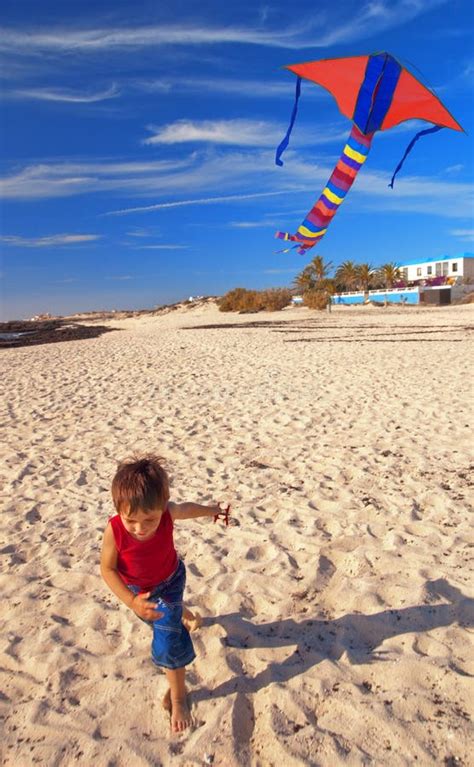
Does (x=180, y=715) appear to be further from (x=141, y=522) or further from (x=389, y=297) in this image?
(x=389, y=297)

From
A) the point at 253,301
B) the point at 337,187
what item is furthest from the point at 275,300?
the point at 337,187

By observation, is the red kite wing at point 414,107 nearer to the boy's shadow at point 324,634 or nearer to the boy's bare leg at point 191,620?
the boy's shadow at point 324,634

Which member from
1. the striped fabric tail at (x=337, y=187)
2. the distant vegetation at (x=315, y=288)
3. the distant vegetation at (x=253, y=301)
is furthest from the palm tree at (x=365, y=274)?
the striped fabric tail at (x=337, y=187)

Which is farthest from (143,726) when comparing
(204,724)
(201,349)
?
(201,349)

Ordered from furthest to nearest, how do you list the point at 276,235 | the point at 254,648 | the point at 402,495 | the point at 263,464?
1. the point at 276,235
2. the point at 263,464
3. the point at 402,495
4. the point at 254,648

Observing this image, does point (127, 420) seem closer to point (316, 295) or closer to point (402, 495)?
point (402, 495)

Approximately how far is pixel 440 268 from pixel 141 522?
75573mm

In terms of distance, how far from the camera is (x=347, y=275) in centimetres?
6359

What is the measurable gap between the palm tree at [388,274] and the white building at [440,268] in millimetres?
4917

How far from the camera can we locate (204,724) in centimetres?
224

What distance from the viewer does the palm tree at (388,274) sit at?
60.4 m

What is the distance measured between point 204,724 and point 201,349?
15.4 m

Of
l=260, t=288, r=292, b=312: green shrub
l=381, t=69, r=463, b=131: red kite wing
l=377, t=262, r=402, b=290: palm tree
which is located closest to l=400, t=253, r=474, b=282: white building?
l=377, t=262, r=402, b=290: palm tree

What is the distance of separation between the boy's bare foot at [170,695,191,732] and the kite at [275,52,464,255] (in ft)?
18.5
